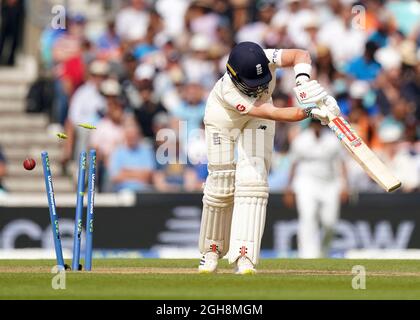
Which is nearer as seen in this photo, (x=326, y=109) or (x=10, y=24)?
(x=326, y=109)

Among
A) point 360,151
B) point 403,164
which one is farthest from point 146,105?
point 360,151

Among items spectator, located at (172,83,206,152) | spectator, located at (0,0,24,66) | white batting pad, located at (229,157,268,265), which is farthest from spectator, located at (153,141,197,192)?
white batting pad, located at (229,157,268,265)

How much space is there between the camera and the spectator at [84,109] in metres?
19.0

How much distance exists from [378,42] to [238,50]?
9.96 meters

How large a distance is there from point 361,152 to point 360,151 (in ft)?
0.04

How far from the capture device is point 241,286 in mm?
9836

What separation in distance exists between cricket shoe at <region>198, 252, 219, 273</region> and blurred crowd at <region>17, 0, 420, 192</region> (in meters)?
6.71

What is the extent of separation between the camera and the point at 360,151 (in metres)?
10.6

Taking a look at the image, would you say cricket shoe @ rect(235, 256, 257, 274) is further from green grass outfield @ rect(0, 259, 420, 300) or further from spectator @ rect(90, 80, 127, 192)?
spectator @ rect(90, 80, 127, 192)

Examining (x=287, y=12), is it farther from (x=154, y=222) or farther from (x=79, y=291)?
(x=79, y=291)

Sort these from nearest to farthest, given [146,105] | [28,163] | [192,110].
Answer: [28,163] → [192,110] → [146,105]

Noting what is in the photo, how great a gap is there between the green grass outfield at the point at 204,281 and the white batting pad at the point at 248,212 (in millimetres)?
237

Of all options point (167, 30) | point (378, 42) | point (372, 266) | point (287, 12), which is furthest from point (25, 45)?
point (372, 266)

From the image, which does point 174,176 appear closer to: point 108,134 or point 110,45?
point 108,134
